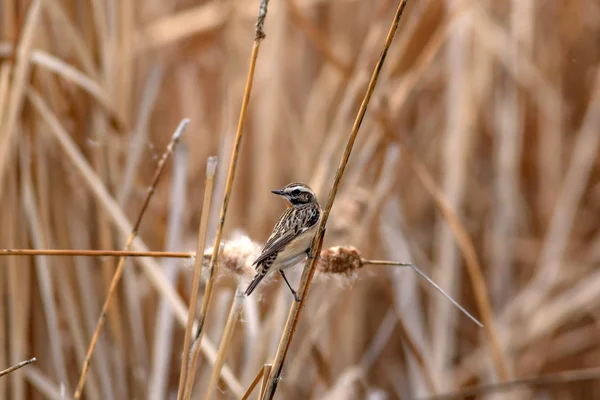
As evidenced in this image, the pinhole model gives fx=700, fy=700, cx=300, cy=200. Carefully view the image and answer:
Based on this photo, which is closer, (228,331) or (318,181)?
(228,331)

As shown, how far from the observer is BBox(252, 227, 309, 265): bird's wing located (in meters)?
0.98

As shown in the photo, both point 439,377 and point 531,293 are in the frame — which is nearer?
point 439,377

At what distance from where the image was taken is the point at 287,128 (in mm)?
2527

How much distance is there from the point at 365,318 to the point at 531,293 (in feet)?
2.03

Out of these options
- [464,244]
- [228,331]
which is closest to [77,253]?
[228,331]

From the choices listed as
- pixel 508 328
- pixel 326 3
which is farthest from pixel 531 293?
pixel 326 3

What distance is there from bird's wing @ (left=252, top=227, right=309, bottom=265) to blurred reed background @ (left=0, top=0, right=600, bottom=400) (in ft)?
0.25

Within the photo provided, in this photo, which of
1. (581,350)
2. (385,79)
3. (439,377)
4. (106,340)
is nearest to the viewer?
(106,340)

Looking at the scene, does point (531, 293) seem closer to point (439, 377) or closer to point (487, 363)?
point (487, 363)

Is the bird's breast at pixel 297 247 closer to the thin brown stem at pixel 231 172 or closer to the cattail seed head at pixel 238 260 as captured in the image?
the cattail seed head at pixel 238 260

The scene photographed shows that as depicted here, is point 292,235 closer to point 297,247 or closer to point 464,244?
point 297,247

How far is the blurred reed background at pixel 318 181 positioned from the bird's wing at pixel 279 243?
77 millimetres

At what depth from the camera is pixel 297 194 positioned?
1106 millimetres

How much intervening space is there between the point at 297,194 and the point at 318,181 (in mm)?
617
